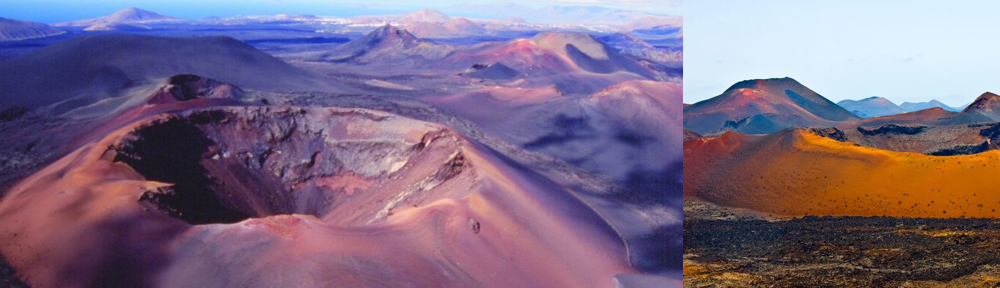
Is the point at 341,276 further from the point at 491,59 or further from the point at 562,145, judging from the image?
the point at 491,59

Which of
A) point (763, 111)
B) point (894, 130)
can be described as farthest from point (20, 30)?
point (763, 111)

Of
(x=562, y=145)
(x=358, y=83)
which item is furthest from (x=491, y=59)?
(x=562, y=145)

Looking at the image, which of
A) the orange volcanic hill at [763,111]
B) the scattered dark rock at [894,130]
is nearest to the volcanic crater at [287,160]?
the scattered dark rock at [894,130]

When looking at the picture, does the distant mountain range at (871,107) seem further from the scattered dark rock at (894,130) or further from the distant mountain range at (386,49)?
the distant mountain range at (386,49)

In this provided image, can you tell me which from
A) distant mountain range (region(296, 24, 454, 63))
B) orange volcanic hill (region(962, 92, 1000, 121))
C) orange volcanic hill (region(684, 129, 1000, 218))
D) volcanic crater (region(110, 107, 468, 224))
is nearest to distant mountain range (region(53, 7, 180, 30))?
distant mountain range (region(296, 24, 454, 63))

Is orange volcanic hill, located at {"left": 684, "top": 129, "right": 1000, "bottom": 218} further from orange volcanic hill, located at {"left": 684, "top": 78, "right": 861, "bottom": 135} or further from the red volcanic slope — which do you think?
orange volcanic hill, located at {"left": 684, "top": 78, "right": 861, "bottom": 135}

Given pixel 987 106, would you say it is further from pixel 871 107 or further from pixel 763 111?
pixel 871 107

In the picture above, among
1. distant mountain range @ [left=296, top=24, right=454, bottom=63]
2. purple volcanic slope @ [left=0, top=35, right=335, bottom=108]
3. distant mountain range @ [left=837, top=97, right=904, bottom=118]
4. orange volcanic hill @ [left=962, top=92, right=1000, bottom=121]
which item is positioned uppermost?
distant mountain range @ [left=296, top=24, right=454, bottom=63]
